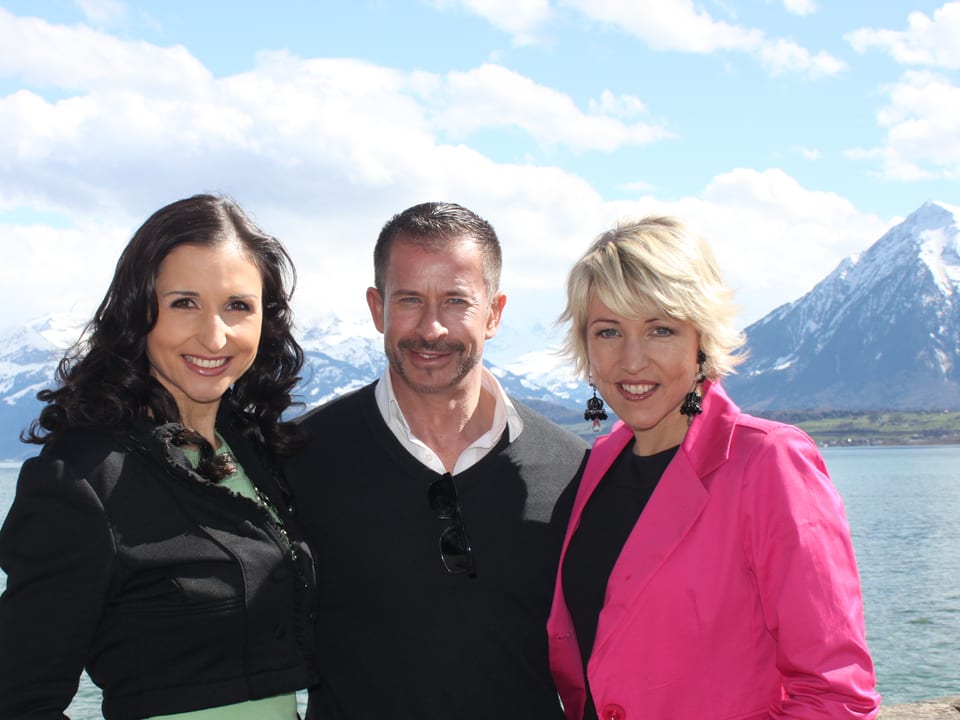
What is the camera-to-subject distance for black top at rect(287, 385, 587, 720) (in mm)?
5078

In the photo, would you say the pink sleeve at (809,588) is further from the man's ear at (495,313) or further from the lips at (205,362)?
the lips at (205,362)

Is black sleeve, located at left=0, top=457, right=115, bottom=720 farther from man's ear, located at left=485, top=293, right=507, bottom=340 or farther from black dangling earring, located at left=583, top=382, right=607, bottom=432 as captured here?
man's ear, located at left=485, top=293, right=507, bottom=340

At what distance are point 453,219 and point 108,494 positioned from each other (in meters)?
2.75

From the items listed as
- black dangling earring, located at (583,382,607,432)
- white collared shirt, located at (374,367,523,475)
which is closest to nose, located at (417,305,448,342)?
white collared shirt, located at (374,367,523,475)

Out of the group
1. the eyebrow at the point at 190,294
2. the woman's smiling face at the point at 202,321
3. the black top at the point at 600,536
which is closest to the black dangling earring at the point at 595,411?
the black top at the point at 600,536

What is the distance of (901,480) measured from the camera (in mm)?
138625

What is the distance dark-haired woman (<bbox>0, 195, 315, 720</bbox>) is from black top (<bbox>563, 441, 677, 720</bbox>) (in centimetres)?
147

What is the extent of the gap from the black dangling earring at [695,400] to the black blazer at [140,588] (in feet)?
6.95

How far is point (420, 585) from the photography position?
16.9 feet

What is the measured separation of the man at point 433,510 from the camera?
16.8 ft

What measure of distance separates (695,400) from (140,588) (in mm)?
2817

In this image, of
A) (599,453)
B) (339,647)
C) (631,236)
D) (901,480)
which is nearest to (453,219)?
(631,236)

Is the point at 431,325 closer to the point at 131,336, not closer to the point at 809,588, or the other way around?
the point at 131,336

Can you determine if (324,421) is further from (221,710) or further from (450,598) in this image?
(221,710)
